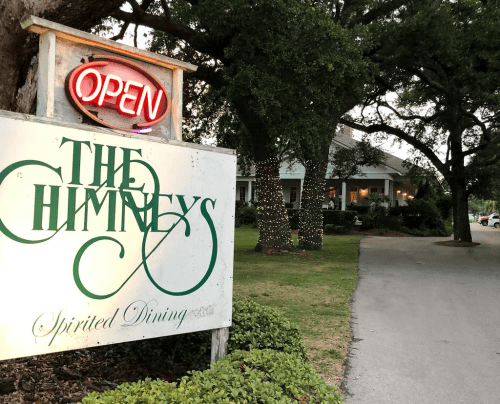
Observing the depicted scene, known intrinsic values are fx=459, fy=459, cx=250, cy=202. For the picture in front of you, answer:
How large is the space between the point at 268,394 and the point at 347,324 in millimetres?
4038

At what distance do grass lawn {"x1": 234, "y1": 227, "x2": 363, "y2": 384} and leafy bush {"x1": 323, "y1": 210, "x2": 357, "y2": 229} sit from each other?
1350 cm

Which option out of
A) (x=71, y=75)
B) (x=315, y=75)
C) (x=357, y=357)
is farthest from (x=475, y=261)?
(x=71, y=75)

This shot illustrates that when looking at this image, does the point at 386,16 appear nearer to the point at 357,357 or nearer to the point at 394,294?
the point at 394,294

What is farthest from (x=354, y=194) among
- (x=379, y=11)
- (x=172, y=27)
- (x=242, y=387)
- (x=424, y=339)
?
(x=242, y=387)

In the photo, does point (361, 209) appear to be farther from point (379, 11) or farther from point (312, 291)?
point (312, 291)

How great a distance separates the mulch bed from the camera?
3516 mm

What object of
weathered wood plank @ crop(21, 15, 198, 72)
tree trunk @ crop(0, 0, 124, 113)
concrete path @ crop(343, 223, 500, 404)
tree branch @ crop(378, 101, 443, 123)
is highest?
tree branch @ crop(378, 101, 443, 123)

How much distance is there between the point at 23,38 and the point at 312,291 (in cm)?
646

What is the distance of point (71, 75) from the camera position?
3133 millimetres

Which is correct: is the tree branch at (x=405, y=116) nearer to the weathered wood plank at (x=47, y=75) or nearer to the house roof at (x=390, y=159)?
the house roof at (x=390, y=159)

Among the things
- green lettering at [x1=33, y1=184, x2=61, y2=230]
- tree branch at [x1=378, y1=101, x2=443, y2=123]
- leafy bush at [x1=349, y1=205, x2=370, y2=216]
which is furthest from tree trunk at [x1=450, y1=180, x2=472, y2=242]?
green lettering at [x1=33, y1=184, x2=61, y2=230]

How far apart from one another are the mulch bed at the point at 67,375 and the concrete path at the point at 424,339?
1.94 m

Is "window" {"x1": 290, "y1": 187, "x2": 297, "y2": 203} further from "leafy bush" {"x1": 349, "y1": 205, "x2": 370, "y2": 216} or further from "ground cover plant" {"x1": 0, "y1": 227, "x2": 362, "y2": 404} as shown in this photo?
"ground cover plant" {"x1": 0, "y1": 227, "x2": 362, "y2": 404}

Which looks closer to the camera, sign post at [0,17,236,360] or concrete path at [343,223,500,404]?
sign post at [0,17,236,360]
